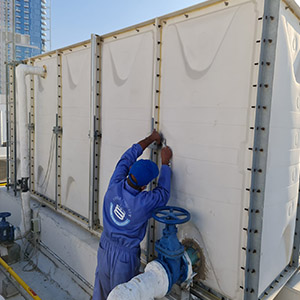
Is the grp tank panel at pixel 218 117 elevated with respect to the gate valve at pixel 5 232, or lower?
elevated

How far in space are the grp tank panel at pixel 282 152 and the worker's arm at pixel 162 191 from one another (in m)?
0.80

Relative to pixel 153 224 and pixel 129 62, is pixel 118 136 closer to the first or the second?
pixel 129 62

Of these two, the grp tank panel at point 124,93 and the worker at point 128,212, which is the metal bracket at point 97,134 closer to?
the grp tank panel at point 124,93

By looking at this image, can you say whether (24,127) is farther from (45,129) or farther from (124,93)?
(124,93)

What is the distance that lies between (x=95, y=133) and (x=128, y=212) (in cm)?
136

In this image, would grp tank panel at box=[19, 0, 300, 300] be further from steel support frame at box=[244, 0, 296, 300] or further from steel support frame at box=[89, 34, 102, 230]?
steel support frame at box=[89, 34, 102, 230]

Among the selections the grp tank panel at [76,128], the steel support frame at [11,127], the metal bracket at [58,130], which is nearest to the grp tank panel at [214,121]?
the grp tank panel at [76,128]

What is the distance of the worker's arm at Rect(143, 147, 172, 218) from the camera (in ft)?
7.40

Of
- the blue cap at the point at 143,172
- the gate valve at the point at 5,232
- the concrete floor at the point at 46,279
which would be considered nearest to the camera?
the blue cap at the point at 143,172

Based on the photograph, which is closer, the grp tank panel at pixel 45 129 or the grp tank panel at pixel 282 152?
the grp tank panel at pixel 282 152

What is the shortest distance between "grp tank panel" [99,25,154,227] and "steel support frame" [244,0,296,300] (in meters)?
1.09

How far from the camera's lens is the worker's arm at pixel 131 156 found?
8.15 ft

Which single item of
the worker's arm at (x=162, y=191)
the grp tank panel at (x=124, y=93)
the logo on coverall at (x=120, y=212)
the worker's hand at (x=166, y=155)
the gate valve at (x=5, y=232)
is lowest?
the gate valve at (x=5, y=232)

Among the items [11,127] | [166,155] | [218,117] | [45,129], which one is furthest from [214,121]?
[11,127]
